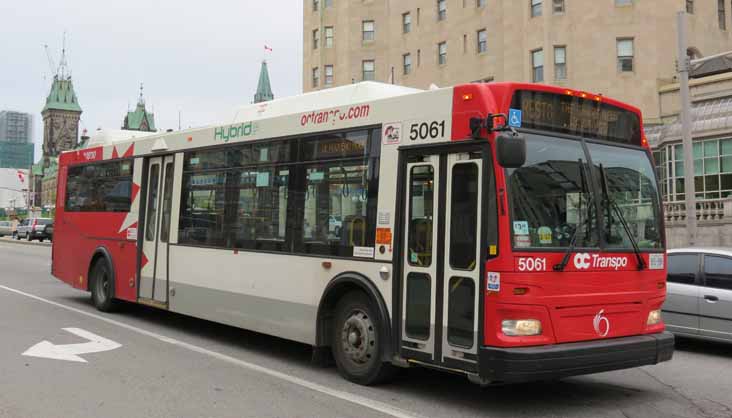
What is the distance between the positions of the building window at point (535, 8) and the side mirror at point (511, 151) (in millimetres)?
28865

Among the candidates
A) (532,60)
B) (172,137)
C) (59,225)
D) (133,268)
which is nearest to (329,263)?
(172,137)

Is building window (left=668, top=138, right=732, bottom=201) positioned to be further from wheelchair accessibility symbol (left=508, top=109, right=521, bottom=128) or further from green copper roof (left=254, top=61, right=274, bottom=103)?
green copper roof (left=254, top=61, right=274, bottom=103)

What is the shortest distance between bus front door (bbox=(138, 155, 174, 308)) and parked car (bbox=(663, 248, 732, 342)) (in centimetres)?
750

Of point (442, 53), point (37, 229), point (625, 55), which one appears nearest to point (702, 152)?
point (625, 55)

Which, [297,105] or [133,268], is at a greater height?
[297,105]

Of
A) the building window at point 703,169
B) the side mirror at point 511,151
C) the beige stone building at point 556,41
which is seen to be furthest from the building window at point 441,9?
the side mirror at point 511,151

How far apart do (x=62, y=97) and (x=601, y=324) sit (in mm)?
170371

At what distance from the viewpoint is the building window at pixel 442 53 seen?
128 feet

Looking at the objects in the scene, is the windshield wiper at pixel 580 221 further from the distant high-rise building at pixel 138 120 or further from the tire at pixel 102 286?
the distant high-rise building at pixel 138 120

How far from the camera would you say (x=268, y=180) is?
878 centimetres

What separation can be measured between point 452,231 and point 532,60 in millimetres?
28437

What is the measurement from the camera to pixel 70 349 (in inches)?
351

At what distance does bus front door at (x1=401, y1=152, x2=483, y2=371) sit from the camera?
6168 mm

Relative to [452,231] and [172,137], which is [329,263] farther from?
[172,137]
